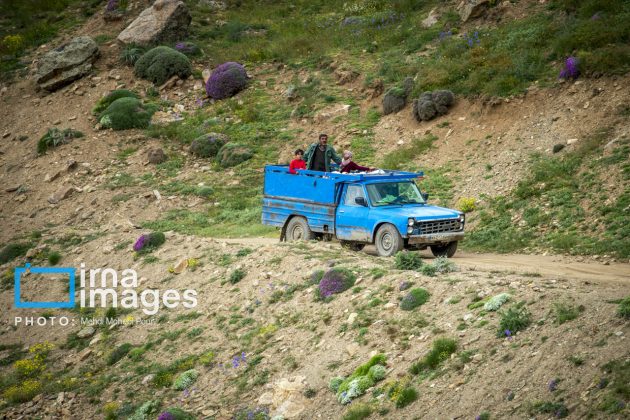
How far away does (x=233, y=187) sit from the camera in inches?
1329

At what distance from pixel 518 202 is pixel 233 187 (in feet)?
41.4

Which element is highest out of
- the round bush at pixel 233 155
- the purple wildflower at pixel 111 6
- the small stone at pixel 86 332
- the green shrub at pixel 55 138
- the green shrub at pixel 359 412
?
the purple wildflower at pixel 111 6

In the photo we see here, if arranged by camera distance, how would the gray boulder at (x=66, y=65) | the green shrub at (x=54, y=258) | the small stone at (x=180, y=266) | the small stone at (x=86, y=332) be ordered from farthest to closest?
the gray boulder at (x=66, y=65) → the green shrub at (x=54, y=258) → the small stone at (x=180, y=266) → the small stone at (x=86, y=332)

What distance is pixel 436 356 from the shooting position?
533 inches

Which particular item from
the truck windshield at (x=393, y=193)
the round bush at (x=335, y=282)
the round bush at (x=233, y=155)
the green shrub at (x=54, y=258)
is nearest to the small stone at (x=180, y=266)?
the green shrub at (x=54, y=258)

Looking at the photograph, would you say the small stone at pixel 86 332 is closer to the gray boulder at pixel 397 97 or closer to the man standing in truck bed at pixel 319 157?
the man standing in truck bed at pixel 319 157

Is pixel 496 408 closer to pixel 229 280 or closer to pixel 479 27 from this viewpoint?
pixel 229 280

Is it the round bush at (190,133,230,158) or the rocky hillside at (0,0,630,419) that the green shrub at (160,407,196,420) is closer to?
the rocky hillside at (0,0,630,419)

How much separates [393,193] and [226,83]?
2115cm

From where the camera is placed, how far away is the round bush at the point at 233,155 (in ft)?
116

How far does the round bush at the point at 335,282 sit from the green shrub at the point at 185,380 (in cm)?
298

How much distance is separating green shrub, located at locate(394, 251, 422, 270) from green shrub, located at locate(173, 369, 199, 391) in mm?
4619

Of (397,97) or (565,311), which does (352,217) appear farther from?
(397,97)

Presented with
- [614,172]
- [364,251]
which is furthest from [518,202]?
[364,251]
